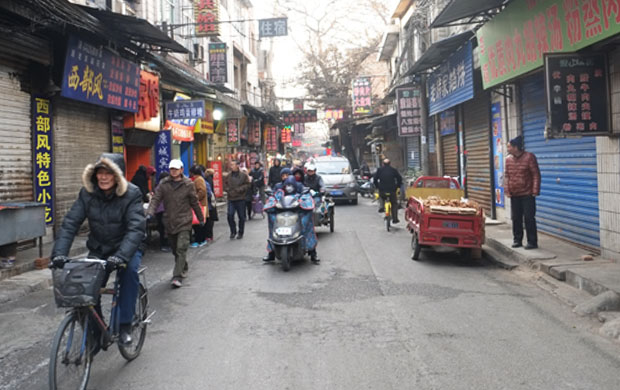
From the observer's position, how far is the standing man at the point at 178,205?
24.4ft

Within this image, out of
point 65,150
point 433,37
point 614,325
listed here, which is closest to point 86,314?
point 614,325

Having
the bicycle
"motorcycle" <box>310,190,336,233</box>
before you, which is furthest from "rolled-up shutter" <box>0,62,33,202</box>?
the bicycle

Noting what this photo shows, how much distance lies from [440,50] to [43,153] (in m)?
10.3

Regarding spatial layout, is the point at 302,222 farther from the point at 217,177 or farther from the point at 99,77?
the point at 217,177

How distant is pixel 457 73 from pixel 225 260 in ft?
28.5

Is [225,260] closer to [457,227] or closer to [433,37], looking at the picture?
[457,227]

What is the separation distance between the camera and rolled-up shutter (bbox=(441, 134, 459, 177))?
59.4 ft

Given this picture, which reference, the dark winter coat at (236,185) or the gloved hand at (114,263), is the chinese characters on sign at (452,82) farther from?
the gloved hand at (114,263)

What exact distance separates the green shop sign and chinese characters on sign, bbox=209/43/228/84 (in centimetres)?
1526

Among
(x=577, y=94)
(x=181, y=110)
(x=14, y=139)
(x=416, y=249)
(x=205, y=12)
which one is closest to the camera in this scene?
(x=577, y=94)

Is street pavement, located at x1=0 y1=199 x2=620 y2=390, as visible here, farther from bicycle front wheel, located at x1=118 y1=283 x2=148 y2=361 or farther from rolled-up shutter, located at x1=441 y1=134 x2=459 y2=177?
rolled-up shutter, located at x1=441 y1=134 x2=459 y2=177

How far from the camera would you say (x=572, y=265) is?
7.57 meters

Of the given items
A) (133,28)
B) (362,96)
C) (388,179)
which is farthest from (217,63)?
(388,179)

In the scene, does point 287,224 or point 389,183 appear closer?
point 287,224
